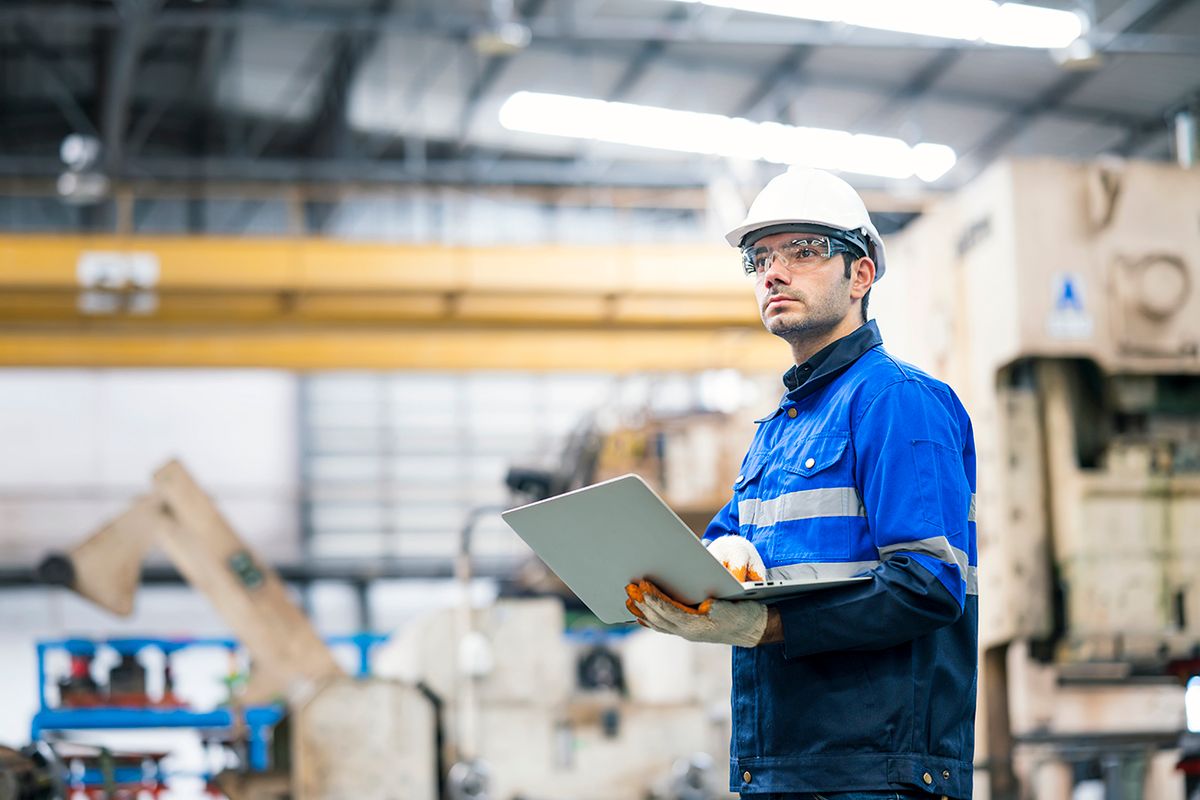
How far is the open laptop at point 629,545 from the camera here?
2447 mm

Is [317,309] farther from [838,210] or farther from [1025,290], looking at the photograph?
[838,210]

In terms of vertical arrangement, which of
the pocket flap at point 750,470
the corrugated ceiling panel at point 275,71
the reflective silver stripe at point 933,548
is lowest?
the reflective silver stripe at point 933,548

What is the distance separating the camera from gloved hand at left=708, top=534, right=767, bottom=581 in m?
2.68

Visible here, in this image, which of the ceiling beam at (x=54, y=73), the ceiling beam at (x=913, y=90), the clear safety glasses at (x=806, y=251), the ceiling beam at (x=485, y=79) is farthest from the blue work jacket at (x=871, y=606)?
the ceiling beam at (x=54, y=73)

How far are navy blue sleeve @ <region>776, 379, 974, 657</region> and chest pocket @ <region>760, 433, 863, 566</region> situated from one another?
29mm

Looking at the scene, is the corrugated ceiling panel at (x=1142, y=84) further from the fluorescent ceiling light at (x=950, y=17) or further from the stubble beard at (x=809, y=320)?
the stubble beard at (x=809, y=320)

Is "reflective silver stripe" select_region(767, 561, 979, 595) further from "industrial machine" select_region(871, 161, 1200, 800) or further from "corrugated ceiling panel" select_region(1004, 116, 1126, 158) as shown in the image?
"corrugated ceiling panel" select_region(1004, 116, 1126, 158)

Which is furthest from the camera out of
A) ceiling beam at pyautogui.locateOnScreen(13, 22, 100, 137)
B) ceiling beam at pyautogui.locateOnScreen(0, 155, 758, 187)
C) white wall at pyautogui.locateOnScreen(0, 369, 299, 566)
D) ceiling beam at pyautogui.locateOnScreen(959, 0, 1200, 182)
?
white wall at pyautogui.locateOnScreen(0, 369, 299, 566)

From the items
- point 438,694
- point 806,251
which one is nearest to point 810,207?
Result: point 806,251

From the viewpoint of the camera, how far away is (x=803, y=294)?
283 cm

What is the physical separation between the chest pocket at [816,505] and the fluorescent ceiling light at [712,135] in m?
14.6

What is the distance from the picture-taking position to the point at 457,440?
2269 cm

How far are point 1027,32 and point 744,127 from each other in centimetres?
397

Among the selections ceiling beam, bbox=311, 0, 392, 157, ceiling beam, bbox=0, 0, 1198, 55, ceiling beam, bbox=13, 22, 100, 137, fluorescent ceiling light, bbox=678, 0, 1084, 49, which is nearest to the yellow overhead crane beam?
ceiling beam, bbox=0, 0, 1198, 55
